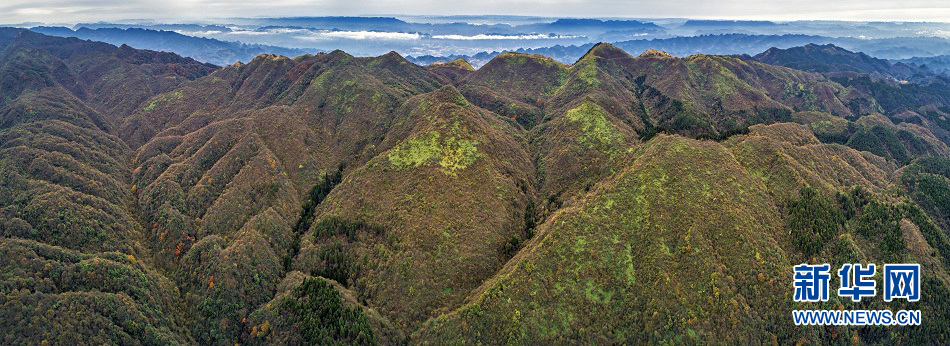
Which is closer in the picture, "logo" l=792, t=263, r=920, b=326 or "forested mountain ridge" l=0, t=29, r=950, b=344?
"logo" l=792, t=263, r=920, b=326

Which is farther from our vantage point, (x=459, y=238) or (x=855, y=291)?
(x=459, y=238)

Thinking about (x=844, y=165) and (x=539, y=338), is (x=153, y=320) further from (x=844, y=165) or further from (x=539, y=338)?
(x=844, y=165)

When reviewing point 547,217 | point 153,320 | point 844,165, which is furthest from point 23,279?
point 844,165

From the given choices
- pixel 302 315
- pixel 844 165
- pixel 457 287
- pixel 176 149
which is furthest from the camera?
pixel 176 149

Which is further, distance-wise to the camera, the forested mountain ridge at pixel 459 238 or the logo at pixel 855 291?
the forested mountain ridge at pixel 459 238

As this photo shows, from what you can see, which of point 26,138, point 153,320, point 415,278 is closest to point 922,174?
point 415,278

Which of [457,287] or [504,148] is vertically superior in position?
[504,148]

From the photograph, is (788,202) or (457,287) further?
(788,202)

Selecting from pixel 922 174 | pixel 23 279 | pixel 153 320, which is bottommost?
pixel 153 320

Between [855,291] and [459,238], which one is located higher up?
[459,238]

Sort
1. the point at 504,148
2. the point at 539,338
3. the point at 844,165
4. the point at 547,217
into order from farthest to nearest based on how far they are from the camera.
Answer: the point at 504,148 → the point at 844,165 → the point at 547,217 → the point at 539,338
